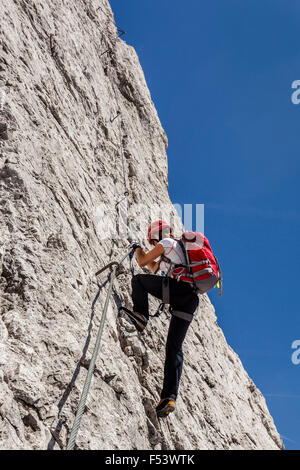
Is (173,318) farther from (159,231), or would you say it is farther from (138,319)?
(159,231)

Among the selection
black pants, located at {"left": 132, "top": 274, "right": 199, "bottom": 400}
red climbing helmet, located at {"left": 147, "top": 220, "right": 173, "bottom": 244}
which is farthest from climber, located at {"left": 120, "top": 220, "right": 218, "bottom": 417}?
red climbing helmet, located at {"left": 147, "top": 220, "right": 173, "bottom": 244}

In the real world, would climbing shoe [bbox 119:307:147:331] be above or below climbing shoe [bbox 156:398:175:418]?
above

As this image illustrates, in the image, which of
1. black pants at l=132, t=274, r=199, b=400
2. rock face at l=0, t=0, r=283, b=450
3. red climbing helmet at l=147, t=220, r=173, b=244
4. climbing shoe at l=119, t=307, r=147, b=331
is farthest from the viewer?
red climbing helmet at l=147, t=220, r=173, b=244

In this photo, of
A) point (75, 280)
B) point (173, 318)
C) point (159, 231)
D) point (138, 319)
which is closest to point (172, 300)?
point (173, 318)

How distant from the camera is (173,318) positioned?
648 centimetres

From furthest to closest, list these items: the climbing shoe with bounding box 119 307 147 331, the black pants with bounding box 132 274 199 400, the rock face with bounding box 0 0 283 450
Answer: the climbing shoe with bounding box 119 307 147 331 < the black pants with bounding box 132 274 199 400 < the rock face with bounding box 0 0 283 450

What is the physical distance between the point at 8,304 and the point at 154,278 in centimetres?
236

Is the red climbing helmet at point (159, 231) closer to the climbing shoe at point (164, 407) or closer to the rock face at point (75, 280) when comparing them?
the rock face at point (75, 280)

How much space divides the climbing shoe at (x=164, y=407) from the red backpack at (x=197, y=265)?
5.22 ft

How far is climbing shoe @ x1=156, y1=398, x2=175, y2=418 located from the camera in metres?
6.08

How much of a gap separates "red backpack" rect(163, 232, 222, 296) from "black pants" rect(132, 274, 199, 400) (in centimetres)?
16

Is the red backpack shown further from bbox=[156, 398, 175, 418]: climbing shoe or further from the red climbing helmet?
bbox=[156, 398, 175, 418]: climbing shoe
